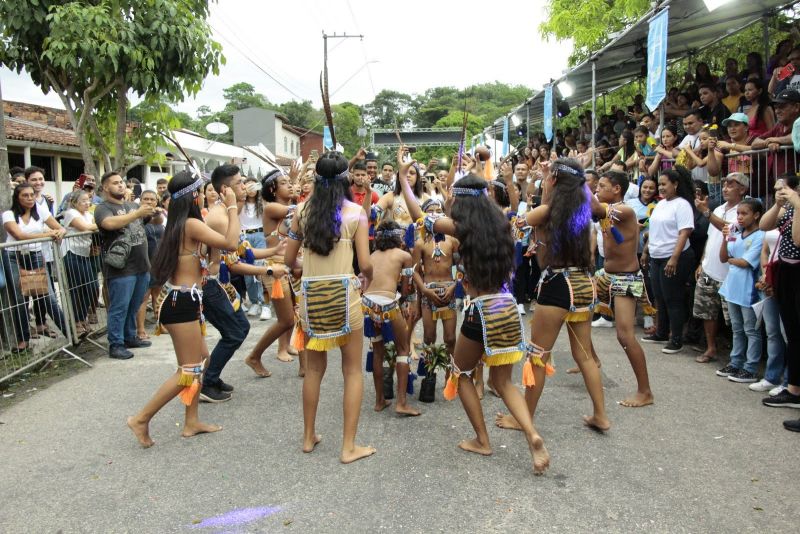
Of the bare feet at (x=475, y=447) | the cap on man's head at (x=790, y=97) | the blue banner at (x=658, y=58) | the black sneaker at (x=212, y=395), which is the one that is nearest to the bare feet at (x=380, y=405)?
the bare feet at (x=475, y=447)

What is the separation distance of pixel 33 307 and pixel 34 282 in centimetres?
26

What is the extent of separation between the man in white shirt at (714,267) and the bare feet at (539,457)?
3397 millimetres

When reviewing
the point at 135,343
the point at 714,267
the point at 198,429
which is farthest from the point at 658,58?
the point at 135,343

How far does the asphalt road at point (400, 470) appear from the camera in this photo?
3.25 meters

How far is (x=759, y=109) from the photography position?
7254mm

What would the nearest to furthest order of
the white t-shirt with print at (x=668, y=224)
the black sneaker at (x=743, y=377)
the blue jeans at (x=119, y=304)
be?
1. the black sneaker at (x=743, y=377)
2. the white t-shirt with print at (x=668, y=224)
3. the blue jeans at (x=119, y=304)

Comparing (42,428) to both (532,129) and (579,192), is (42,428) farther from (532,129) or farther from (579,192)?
(532,129)

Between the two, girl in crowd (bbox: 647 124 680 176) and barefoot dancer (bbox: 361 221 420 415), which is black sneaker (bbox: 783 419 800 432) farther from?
girl in crowd (bbox: 647 124 680 176)

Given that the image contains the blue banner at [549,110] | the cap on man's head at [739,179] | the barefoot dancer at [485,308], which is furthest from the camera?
the blue banner at [549,110]

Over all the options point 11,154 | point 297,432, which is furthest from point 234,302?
point 11,154

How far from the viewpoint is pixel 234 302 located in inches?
213

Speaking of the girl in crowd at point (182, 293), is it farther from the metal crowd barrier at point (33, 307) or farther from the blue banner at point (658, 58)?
the blue banner at point (658, 58)

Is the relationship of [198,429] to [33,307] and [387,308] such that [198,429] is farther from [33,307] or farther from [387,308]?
[33,307]

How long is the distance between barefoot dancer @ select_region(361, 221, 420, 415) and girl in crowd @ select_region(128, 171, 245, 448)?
3.64 ft
